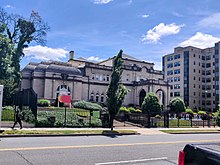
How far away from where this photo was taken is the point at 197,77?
96.4m

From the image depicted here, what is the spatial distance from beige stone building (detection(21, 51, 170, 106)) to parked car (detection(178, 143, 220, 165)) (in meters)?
49.3

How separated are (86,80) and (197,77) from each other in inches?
2103

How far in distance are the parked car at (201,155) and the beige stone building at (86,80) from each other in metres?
49.3

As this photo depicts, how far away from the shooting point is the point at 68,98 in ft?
154

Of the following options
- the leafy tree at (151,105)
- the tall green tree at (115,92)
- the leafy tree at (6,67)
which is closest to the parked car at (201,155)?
the tall green tree at (115,92)

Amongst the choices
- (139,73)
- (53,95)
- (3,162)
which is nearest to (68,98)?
(53,95)

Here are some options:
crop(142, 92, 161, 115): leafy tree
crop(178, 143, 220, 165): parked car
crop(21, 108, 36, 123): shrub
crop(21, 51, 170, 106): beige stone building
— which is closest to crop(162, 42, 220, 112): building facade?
crop(21, 51, 170, 106): beige stone building

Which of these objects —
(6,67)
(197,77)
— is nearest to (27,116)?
(6,67)

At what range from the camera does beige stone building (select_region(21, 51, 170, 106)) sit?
53.1m

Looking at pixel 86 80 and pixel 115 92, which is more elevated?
pixel 86 80

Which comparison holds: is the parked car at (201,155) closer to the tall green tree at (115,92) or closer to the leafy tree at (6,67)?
the tall green tree at (115,92)

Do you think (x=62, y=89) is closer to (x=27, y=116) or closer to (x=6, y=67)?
(x=6, y=67)

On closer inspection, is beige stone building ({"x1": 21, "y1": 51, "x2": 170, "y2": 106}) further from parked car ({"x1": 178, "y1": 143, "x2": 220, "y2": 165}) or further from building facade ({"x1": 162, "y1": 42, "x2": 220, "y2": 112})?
parked car ({"x1": 178, "y1": 143, "x2": 220, "y2": 165})

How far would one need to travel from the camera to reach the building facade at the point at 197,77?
93750 mm
